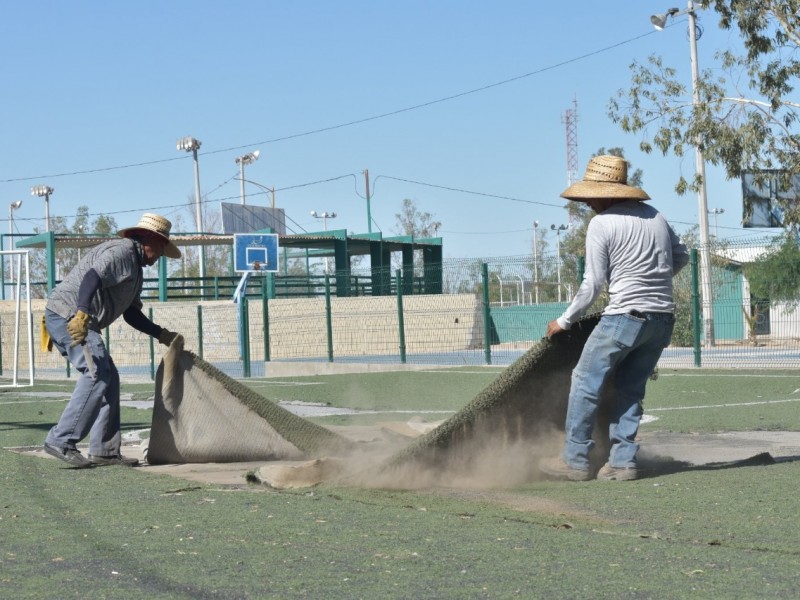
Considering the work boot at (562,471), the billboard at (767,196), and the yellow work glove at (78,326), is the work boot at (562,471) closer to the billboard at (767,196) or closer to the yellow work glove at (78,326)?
the yellow work glove at (78,326)

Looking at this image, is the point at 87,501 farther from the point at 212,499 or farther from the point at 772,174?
the point at 772,174

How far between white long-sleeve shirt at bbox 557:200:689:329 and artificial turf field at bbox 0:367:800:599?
3.23 ft

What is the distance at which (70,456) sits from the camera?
7.62 m

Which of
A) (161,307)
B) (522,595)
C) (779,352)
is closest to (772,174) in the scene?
(779,352)

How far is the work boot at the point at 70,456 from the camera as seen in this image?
24.9 ft

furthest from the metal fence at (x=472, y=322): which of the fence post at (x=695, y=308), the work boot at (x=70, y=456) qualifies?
the work boot at (x=70, y=456)

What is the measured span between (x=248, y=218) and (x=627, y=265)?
51132 millimetres

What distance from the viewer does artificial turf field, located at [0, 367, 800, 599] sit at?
4004 mm

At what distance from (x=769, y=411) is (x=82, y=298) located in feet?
21.5

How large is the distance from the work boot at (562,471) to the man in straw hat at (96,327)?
9.06 ft

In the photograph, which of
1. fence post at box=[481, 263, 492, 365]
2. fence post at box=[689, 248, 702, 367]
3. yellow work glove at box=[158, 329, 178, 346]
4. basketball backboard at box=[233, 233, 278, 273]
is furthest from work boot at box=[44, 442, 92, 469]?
basketball backboard at box=[233, 233, 278, 273]

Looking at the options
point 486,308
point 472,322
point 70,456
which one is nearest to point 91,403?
point 70,456

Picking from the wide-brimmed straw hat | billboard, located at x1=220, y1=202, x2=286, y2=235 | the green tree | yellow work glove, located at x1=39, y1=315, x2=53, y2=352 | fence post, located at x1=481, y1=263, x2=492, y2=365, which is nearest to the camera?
the wide-brimmed straw hat

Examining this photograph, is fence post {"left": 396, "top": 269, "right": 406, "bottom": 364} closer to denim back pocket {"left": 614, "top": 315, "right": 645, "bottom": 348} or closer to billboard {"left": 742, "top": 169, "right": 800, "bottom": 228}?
billboard {"left": 742, "top": 169, "right": 800, "bottom": 228}
